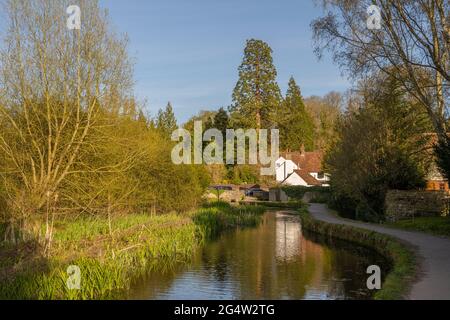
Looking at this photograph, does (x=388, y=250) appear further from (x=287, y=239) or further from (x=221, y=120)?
(x=221, y=120)

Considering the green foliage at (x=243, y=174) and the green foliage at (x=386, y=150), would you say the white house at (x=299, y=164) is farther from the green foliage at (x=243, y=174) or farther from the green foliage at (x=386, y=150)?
the green foliage at (x=386, y=150)

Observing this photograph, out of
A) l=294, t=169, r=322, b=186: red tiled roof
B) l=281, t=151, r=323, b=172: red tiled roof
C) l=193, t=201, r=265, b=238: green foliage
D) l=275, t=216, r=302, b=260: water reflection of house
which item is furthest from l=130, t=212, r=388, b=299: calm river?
l=281, t=151, r=323, b=172: red tiled roof

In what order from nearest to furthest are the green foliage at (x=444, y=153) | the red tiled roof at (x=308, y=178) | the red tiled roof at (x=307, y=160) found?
the green foliage at (x=444, y=153) < the red tiled roof at (x=308, y=178) < the red tiled roof at (x=307, y=160)

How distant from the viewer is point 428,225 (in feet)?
60.3

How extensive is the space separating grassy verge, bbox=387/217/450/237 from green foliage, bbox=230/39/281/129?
34826 millimetres

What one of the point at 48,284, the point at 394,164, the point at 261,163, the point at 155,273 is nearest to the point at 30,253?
the point at 48,284

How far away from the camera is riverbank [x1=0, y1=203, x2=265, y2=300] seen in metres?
10.3

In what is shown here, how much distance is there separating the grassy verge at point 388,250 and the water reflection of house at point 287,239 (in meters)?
0.92

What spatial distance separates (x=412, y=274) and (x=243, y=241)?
10648 mm

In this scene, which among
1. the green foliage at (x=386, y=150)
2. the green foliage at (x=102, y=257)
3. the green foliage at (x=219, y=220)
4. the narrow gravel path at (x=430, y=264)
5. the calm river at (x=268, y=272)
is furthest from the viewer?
the green foliage at (x=219, y=220)

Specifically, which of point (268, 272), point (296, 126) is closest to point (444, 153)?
point (268, 272)

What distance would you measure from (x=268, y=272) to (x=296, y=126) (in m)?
53.2

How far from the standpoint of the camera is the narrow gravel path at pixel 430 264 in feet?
29.2

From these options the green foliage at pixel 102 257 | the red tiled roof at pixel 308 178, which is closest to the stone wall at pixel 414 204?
the green foliage at pixel 102 257
